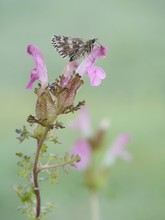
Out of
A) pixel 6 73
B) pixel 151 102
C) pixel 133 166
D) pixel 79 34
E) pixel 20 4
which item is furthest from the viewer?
pixel 20 4

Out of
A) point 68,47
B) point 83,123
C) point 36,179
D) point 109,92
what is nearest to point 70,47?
point 68,47

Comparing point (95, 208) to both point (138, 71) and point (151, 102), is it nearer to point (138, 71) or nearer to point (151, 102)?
point (151, 102)

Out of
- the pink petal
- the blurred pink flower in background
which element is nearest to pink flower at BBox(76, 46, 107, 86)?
the pink petal

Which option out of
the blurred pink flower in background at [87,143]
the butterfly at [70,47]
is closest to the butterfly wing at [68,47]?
the butterfly at [70,47]

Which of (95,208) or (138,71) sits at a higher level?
(138,71)

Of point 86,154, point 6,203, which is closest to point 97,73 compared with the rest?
point 86,154

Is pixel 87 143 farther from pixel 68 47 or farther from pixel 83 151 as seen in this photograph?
pixel 68 47

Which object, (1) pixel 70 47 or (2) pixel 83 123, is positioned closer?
(1) pixel 70 47

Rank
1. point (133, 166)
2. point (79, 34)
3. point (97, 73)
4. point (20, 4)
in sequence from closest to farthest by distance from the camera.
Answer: point (97, 73) < point (133, 166) < point (79, 34) < point (20, 4)
